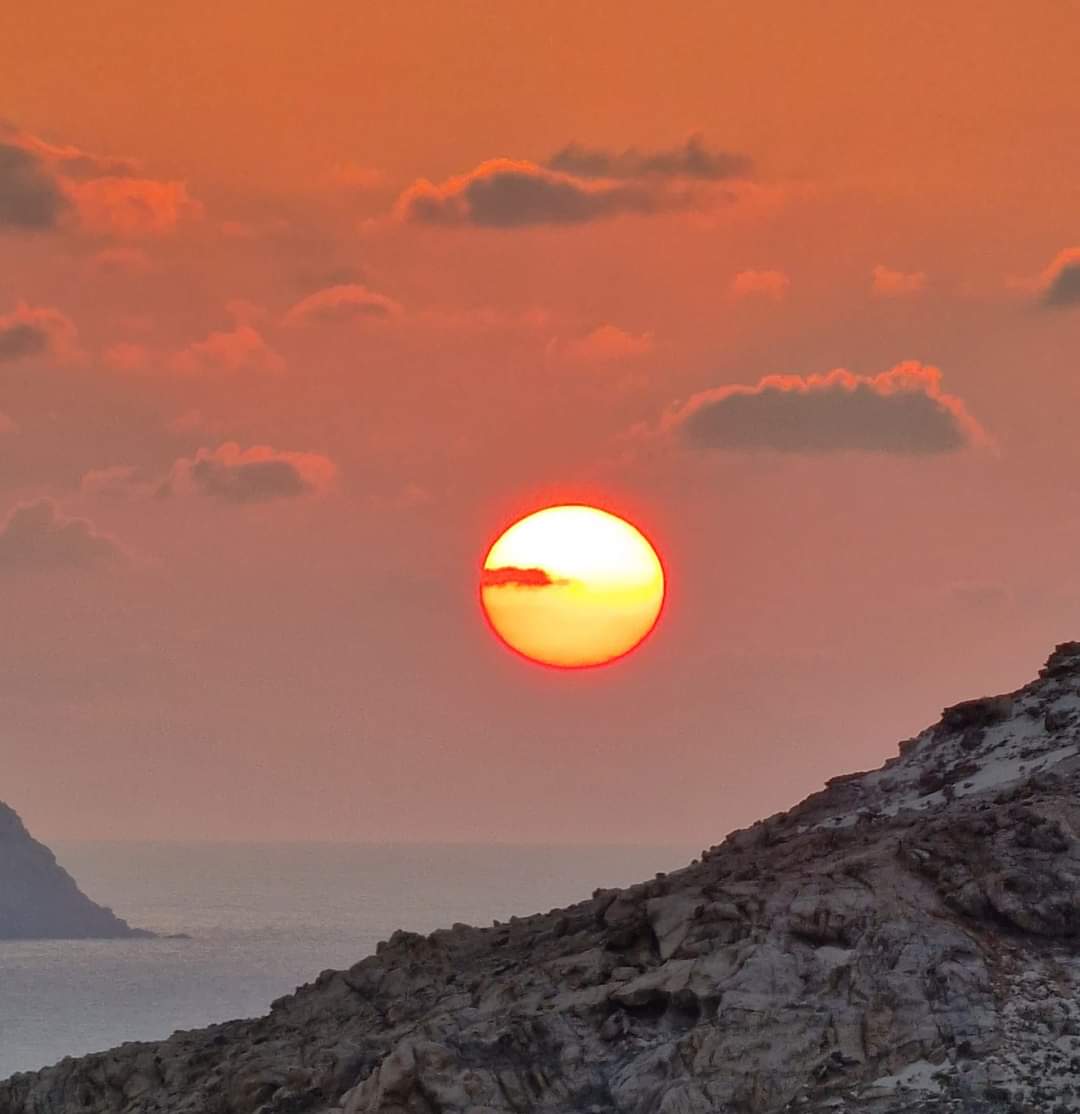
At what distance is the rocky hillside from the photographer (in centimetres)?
4650

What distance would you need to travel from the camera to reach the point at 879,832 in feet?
188

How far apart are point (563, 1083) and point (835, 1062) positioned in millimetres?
5586

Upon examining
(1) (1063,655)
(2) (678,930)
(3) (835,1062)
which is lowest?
(3) (835,1062)

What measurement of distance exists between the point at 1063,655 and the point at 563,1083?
77.8 feet

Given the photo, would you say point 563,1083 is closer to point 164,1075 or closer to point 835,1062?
point 835,1062

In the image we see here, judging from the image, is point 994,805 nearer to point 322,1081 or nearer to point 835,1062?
point 835,1062

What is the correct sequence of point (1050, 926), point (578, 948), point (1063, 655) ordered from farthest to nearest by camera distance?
point (1063, 655) → point (578, 948) → point (1050, 926)

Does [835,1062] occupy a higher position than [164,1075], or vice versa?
[164,1075]

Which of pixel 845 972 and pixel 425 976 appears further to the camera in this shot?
pixel 425 976

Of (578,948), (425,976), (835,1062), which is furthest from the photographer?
(425,976)

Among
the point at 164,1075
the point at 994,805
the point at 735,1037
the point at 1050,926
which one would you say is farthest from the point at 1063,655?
the point at 164,1075

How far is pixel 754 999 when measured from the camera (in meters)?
48.0

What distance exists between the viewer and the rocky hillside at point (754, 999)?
46500 millimetres

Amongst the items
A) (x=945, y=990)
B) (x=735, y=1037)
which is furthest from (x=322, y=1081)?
(x=945, y=990)
